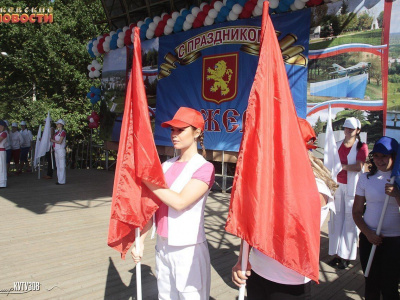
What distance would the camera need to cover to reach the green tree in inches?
754

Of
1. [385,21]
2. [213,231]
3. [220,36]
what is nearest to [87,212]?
[213,231]

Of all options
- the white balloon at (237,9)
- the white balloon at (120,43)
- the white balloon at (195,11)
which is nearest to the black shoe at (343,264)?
the white balloon at (237,9)

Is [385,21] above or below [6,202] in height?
above

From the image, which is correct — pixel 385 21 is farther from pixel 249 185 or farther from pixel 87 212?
pixel 87 212

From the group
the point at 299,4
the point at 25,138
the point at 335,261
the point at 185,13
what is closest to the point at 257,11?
the point at 299,4

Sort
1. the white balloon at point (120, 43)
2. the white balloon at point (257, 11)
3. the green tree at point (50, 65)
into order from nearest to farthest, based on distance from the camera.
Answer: the white balloon at point (257, 11)
the white balloon at point (120, 43)
the green tree at point (50, 65)

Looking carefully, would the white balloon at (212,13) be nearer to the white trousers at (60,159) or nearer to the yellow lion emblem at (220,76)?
the yellow lion emblem at (220,76)

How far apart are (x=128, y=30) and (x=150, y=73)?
179 centimetres

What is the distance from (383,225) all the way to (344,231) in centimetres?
184

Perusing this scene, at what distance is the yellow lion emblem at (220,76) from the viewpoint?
9.39m

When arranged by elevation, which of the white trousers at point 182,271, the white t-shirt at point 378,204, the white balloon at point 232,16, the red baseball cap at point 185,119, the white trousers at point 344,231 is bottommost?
the white trousers at point 344,231

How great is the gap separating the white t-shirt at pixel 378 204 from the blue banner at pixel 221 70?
4924 millimetres

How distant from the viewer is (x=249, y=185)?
1974mm

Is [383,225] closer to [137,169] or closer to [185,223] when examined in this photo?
[185,223]
